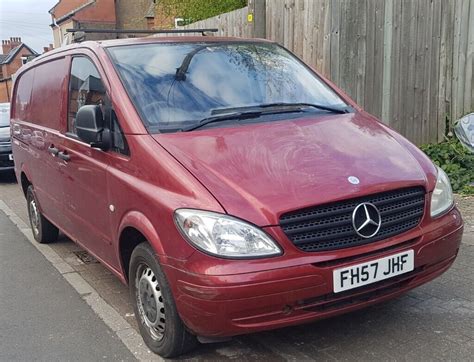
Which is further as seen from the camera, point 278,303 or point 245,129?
point 245,129

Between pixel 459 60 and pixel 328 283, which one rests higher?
pixel 459 60

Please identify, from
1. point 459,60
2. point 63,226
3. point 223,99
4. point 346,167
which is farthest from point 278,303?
point 459,60

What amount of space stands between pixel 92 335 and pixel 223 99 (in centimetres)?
187

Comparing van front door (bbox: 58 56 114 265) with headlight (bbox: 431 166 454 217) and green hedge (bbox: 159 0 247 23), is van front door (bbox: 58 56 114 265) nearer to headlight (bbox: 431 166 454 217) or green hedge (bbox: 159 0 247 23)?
headlight (bbox: 431 166 454 217)

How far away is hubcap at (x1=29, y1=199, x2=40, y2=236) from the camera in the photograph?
6.02 m

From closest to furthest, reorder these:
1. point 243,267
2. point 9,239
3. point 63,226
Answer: point 243,267
point 63,226
point 9,239

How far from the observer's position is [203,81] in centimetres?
380

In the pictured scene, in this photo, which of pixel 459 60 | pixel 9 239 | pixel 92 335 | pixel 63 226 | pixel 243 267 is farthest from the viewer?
pixel 459 60

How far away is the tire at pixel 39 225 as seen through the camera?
5895mm

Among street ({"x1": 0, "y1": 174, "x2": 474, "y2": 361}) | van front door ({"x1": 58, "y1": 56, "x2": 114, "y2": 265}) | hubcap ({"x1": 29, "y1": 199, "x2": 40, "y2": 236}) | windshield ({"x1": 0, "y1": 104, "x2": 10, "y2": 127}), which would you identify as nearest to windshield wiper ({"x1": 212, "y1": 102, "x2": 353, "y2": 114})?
van front door ({"x1": 58, "y1": 56, "x2": 114, "y2": 265})

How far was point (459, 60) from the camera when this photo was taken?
7.44m

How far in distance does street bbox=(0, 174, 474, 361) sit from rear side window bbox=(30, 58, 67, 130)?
4.83 feet

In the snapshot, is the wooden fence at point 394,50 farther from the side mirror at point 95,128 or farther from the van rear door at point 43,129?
the side mirror at point 95,128

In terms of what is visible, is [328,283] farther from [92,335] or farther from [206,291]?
[92,335]
